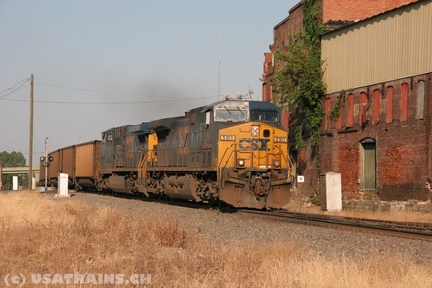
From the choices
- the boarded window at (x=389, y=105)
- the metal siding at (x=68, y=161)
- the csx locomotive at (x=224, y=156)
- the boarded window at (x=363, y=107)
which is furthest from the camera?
the metal siding at (x=68, y=161)

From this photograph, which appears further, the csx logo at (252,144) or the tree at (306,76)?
the tree at (306,76)

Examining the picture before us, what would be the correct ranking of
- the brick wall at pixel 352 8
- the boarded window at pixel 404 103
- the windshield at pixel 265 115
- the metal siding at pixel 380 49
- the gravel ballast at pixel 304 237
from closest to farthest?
the gravel ballast at pixel 304 237 → the windshield at pixel 265 115 → the metal siding at pixel 380 49 → the boarded window at pixel 404 103 → the brick wall at pixel 352 8

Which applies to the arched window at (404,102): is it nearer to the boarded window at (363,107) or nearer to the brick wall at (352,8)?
the boarded window at (363,107)

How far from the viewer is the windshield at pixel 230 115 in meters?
22.4

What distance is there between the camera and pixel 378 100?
2859 cm

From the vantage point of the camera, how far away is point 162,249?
1067 cm

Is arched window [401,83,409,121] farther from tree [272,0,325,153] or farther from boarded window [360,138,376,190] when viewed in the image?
tree [272,0,325,153]

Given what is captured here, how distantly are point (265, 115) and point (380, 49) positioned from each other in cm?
876

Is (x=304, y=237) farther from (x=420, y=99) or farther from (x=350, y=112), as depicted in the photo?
(x=350, y=112)

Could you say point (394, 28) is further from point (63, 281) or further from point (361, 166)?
point (63, 281)

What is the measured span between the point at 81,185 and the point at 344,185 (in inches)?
908

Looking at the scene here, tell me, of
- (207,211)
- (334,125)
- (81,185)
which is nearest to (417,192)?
(334,125)

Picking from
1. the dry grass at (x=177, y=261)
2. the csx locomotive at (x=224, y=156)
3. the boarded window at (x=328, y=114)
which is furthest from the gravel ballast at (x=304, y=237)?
the boarded window at (x=328, y=114)

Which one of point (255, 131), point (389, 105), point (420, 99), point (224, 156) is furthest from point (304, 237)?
point (389, 105)
